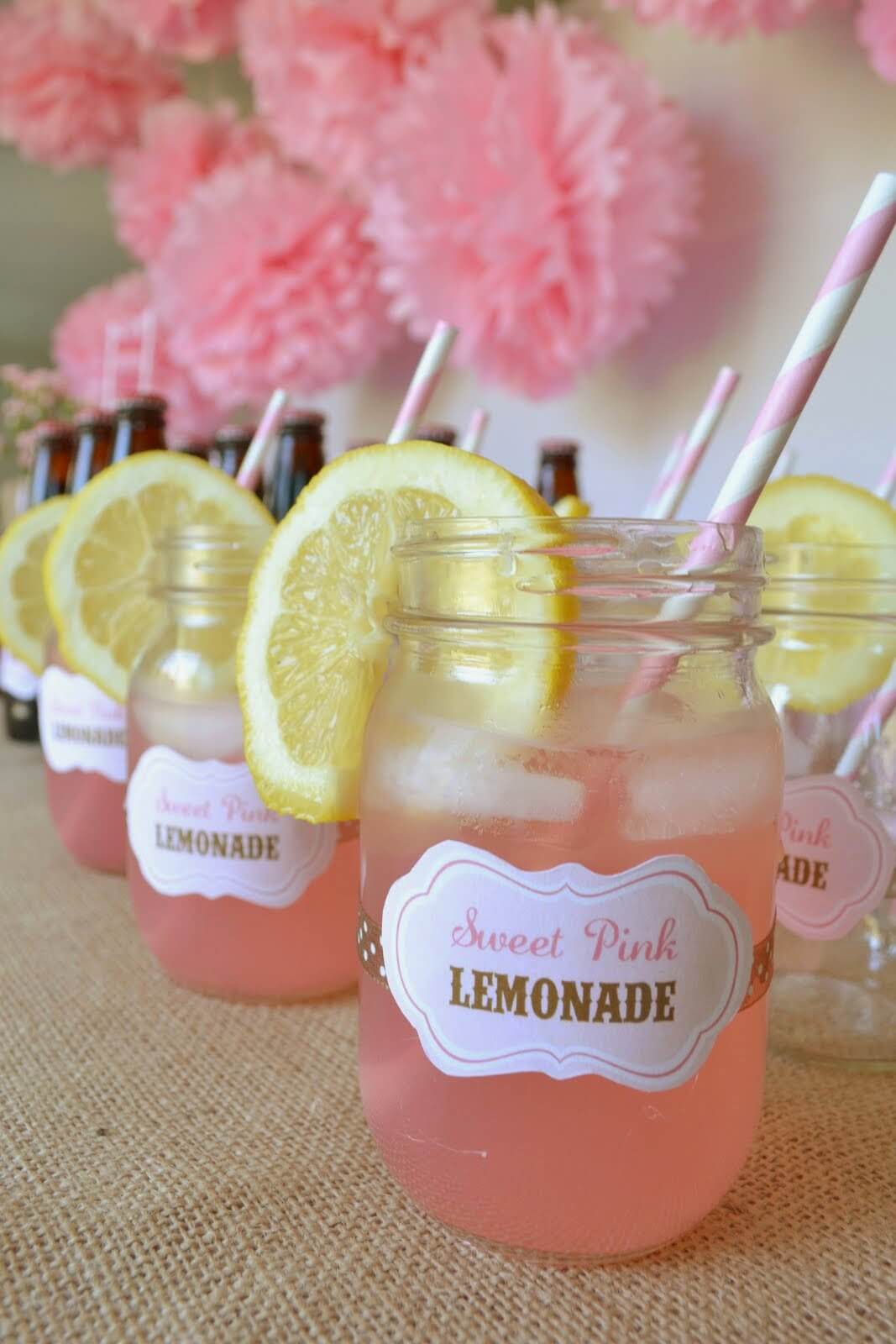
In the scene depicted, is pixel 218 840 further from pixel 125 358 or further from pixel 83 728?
pixel 125 358

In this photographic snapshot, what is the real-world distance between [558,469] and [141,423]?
0.40m

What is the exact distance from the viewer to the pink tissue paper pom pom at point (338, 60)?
1.12 meters

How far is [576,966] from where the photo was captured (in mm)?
418

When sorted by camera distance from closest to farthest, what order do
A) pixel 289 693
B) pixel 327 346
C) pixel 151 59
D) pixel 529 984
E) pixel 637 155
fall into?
pixel 529 984 < pixel 289 693 < pixel 637 155 < pixel 327 346 < pixel 151 59

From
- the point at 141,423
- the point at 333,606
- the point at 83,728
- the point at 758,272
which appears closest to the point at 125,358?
the point at 141,423

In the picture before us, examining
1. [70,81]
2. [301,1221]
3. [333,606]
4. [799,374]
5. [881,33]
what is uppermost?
[70,81]

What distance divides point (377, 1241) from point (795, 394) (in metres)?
0.39

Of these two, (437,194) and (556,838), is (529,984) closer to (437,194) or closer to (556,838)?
(556,838)

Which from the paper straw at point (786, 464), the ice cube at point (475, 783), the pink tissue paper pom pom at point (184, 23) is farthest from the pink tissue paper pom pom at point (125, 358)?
the ice cube at point (475, 783)

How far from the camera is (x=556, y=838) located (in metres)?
0.43

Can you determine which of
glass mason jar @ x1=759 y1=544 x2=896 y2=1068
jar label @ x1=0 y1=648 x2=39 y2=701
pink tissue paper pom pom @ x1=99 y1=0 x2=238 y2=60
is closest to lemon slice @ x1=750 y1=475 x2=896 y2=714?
glass mason jar @ x1=759 y1=544 x2=896 y2=1068

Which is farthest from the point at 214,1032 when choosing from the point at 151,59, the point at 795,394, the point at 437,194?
the point at 151,59

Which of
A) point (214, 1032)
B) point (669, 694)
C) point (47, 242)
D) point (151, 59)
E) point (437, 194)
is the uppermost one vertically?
point (151, 59)

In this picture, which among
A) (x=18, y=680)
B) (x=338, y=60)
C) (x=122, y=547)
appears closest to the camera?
(x=122, y=547)
